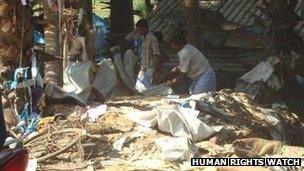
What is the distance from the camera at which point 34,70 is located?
6.72 m

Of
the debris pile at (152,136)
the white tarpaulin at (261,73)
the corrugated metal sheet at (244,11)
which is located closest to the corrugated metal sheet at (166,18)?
the corrugated metal sheet at (244,11)

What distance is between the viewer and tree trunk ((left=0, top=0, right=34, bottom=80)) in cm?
652

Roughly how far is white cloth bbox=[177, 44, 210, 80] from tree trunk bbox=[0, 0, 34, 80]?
286cm

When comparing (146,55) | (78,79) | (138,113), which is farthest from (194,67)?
(138,113)

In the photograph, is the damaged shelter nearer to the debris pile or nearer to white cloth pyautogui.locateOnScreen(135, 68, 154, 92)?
the debris pile

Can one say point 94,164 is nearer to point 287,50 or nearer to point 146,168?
point 146,168

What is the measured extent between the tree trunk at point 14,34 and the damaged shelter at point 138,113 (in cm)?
19

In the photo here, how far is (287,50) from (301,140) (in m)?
2.33

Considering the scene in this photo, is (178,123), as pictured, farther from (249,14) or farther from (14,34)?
(249,14)

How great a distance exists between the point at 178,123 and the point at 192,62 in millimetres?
2743

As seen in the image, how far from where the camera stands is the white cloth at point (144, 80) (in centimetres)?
1012

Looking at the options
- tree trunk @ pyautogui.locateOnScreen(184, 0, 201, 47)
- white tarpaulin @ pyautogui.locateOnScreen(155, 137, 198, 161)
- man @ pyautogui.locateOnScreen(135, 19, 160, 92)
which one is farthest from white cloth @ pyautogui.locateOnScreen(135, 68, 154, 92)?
white tarpaulin @ pyautogui.locateOnScreen(155, 137, 198, 161)

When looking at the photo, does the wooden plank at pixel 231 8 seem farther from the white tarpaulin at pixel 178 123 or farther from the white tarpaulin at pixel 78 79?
the white tarpaulin at pixel 178 123

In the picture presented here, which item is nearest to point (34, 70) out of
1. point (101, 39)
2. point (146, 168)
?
point (146, 168)
